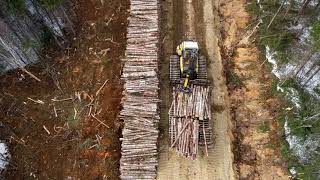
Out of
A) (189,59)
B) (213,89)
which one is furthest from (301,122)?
(189,59)

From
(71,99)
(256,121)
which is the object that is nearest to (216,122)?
(256,121)

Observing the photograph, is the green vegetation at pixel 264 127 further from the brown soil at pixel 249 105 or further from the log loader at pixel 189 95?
the log loader at pixel 189 95

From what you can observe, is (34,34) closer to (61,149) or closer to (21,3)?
(21,3)

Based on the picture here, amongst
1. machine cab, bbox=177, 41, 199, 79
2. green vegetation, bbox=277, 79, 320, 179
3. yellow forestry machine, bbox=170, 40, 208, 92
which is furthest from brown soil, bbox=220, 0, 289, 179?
machine cab, bbox=177, 41, 199, 79

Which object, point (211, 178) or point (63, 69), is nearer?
point (211, 178)

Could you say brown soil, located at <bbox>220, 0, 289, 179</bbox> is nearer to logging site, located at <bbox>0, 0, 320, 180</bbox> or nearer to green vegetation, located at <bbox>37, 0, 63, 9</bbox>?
logging site, located at <bbox>0, 0, 320, 180</bbox>

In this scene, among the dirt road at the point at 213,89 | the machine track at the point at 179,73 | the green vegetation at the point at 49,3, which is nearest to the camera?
the dirt road at the point at 213,89

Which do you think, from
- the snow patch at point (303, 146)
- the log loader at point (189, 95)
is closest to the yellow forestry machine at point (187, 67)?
the log loader at point (189, 95)
